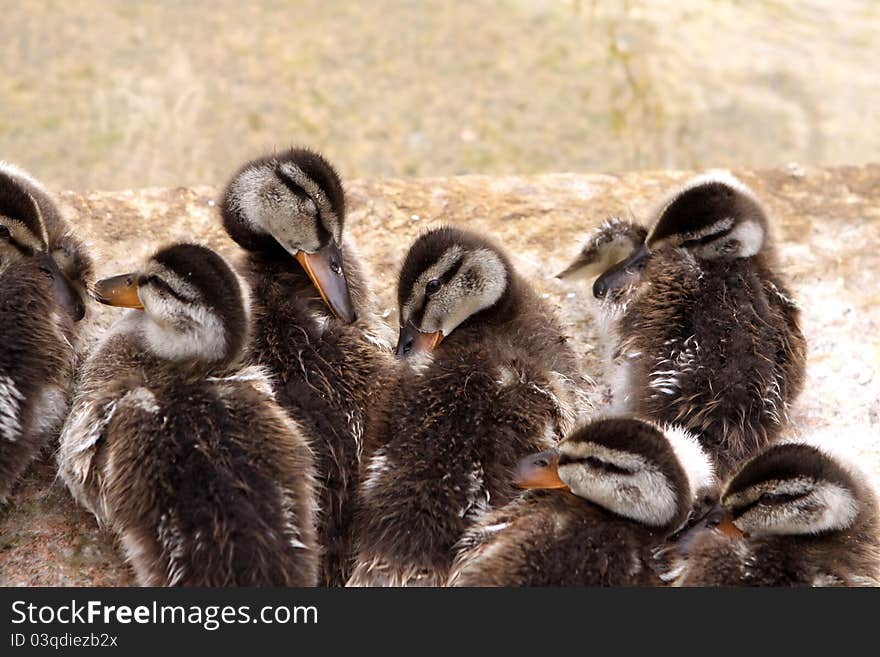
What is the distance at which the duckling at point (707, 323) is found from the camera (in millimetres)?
3543

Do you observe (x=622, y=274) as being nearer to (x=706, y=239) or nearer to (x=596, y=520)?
(x=706, y=239)

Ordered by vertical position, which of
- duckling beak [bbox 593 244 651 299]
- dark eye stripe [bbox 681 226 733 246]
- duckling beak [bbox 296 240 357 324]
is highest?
dark eye stripe [bbox 681 226 733 246]

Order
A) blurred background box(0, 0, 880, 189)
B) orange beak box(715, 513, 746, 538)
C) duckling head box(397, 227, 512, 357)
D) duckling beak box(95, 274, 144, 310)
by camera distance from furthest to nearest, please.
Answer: blurred background box(0, 0, 880, 189) < duckling head box(397, 227, 512, 357) < duckling beak box(95, 274, 144, 310) < orange beak box(715, 513, 746, 538)

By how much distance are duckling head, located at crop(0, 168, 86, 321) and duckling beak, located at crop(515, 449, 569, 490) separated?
1.44 meters

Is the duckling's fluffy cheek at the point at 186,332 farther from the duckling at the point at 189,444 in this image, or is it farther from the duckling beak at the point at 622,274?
the duckling beak at the point at 622,274

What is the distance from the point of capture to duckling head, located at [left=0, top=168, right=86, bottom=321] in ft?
11.7

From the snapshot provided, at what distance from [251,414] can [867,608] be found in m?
1.60

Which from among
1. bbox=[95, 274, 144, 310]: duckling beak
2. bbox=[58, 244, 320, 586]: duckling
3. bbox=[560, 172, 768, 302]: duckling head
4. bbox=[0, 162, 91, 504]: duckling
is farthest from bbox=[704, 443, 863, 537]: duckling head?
bbox=[0, 162, 91, 504]: duckling

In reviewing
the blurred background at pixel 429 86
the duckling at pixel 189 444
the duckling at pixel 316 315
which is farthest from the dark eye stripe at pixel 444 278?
the blurred background at pixel 429 86

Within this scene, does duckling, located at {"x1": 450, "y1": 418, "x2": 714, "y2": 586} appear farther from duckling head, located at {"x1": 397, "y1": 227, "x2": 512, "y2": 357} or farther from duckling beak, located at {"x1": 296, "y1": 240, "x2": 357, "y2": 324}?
duckling beak, located at {"x1": 296, "y1": 240, "x2": 357, "y2": 324}

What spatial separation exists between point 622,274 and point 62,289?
68.1 inches

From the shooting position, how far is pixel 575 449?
3.12m

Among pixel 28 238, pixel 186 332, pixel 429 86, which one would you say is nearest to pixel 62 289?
pixel 28 238

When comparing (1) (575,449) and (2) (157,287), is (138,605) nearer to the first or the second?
(2) (157,287)
